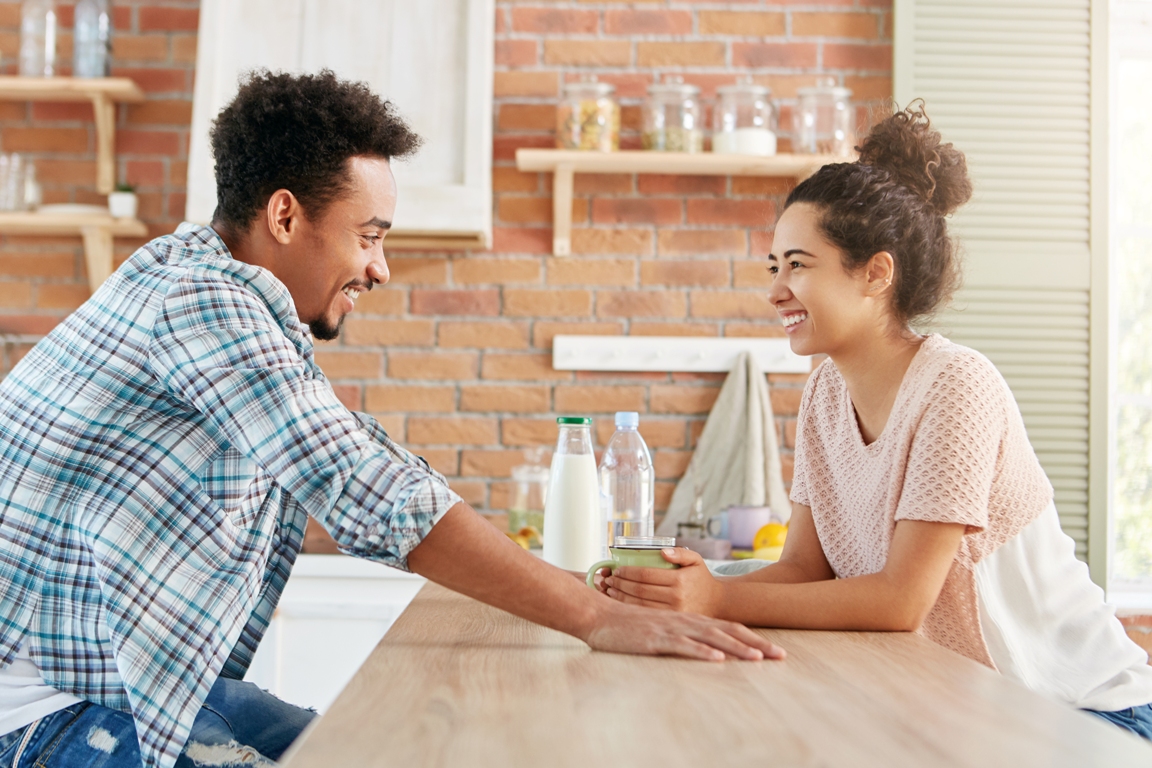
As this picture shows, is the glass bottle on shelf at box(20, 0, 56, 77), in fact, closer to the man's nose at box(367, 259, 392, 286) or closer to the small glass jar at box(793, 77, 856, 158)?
the man's nose at box(367, 259, 392, 286)

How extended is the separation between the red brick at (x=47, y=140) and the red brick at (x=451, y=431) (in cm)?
115

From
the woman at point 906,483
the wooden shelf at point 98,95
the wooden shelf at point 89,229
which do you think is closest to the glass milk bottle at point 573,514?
the woman at point 906,483

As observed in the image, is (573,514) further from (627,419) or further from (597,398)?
(597,398)

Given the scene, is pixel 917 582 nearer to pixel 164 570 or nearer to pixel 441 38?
pixel 164 570

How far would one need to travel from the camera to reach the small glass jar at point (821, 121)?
249cm

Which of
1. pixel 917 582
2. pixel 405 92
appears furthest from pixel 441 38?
pixel 917 582

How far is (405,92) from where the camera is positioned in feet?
7.87

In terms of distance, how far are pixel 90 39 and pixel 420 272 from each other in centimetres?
101

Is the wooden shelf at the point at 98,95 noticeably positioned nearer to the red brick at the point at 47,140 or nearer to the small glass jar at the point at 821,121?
the red brick at the point at 47,140

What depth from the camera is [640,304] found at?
263cm

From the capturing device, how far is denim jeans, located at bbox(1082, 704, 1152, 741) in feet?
3.73

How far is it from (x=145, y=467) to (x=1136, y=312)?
2.57m

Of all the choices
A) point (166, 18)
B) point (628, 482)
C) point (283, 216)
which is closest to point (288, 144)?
point (283, 216)

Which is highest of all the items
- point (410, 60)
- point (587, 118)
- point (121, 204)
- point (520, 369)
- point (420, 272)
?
point (410, 60)
